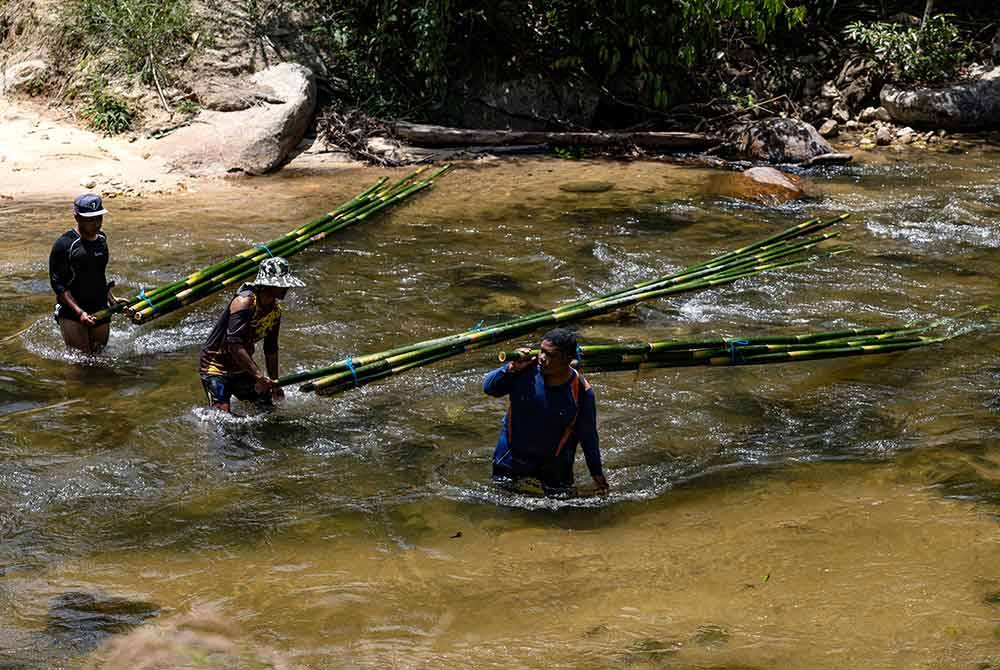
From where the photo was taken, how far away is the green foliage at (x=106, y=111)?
1250 cm

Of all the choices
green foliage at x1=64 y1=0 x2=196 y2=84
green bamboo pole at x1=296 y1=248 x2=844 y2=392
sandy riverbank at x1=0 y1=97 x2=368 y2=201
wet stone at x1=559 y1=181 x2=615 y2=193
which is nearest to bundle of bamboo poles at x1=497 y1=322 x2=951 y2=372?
green bamboo pole at x1=296 y1=248 x2=844 y2=392

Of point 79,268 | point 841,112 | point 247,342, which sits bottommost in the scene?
point 247,342

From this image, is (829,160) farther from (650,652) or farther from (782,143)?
(650,652)

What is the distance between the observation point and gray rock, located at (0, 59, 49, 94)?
13008 mm

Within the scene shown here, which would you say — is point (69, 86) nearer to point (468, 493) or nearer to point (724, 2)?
point (724, 2)

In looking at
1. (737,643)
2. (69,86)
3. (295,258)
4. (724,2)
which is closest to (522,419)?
(737,643)

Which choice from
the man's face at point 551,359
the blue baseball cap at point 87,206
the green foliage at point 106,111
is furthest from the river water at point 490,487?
the green foliage at point 106,111

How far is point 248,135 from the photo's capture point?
12.4 metres

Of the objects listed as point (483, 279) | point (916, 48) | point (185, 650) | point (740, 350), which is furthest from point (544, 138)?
point (185, 650)

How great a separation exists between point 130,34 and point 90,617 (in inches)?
432

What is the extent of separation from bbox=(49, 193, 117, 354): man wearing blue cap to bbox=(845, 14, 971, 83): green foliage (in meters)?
12.3

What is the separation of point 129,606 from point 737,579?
2508 millimetres

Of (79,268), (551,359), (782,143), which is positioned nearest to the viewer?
(551,359)

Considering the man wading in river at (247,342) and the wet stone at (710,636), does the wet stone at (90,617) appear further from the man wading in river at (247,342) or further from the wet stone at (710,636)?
the wet stone at (710,636)
